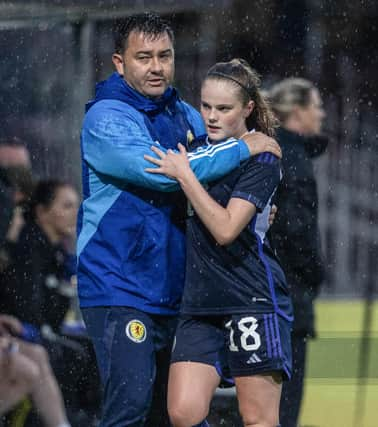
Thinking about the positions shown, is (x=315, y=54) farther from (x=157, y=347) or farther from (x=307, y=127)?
(x=157, y=347)

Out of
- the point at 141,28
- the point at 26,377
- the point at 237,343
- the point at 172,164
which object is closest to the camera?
the point at 172,164

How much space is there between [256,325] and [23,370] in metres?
2.47

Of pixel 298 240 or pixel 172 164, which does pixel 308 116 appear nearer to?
pixel 298 240

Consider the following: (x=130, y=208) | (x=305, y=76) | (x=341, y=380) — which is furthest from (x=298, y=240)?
(x=305, y=76)

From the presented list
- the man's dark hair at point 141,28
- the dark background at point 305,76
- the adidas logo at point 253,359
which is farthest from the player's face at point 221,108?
the dark background at point 305,76

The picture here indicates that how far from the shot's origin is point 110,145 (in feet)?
15.3

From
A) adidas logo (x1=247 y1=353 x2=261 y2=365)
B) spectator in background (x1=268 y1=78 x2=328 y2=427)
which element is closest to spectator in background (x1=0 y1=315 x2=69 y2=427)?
spectator in background (x1=268 y1=78 x2=328 y2=427)

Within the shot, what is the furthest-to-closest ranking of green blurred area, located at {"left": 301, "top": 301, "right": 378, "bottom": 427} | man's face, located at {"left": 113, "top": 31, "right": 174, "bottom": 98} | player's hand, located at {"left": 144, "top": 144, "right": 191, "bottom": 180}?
green blurred area, located at {"left": 301, "top": 301, "right": 378, "bottom": 427}
man's face, located at {"left": 113, "top": 31, "right": 174, "bottom": 98}
player's hand, located at {"left": 144, "top": 144, "right": 191, "bottom": 180}

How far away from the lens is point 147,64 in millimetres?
4750

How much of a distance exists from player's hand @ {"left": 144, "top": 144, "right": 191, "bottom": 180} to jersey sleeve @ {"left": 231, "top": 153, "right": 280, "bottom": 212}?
220 millimetres

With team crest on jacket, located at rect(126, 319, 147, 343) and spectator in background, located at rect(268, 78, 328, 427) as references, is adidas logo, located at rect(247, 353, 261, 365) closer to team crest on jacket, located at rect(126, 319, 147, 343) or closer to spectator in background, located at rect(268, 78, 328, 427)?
team crest on jacket, located at rect(126, 319, 147, 343)

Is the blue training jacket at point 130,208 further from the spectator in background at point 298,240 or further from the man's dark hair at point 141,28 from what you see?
the spectator in background at point 298,240

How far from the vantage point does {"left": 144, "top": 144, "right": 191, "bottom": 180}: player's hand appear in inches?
179

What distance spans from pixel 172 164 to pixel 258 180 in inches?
13.2
